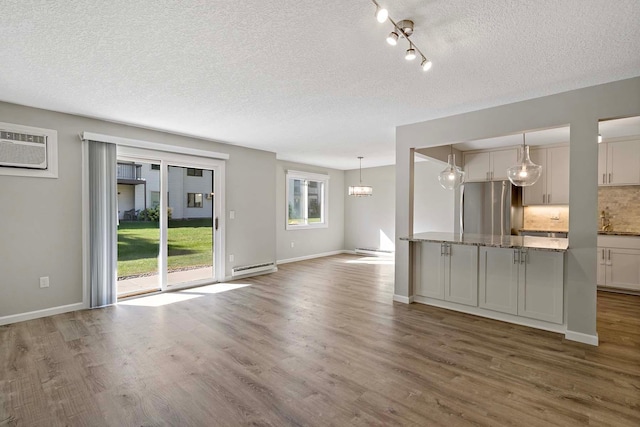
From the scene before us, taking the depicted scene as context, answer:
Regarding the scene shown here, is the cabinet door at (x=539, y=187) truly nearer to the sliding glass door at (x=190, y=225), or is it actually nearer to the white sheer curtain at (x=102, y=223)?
the sliding glass door at (x=190, y=225)

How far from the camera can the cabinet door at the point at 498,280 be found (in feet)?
11.8

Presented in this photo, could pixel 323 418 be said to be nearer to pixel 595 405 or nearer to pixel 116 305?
pixel 595 405

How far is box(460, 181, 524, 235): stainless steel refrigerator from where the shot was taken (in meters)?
5.63

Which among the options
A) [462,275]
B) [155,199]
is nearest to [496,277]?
[462,275]

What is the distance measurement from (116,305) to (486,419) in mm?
4465

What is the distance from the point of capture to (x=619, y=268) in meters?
4.83

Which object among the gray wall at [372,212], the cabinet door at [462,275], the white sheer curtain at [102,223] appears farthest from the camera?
the gray wall at [372,212]

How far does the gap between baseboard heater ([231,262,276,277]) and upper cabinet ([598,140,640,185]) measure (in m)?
6.04

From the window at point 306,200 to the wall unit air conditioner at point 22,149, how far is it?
181 inches

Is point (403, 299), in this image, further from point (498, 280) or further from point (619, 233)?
point (619, 233)

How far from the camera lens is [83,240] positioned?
159 inches

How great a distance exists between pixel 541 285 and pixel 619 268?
2.64 metres

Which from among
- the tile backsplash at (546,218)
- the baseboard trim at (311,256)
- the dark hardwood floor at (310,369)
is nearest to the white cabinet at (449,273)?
the dark hardwood floor at (310,369)

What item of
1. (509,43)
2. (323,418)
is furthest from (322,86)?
(323,418)
